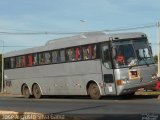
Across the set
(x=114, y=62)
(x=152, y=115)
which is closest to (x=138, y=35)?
(x=114, y=62)

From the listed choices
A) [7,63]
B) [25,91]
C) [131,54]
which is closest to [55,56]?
[25,91]

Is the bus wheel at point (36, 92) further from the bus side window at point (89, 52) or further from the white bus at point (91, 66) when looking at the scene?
the bus side window at point (89, 52)

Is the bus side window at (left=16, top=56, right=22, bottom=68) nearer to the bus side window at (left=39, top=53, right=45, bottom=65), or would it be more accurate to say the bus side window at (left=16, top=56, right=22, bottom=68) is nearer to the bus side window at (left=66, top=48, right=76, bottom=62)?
the bus side window at (left=39, top=53, right=45, bottom=65)

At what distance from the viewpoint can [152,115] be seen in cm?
1562

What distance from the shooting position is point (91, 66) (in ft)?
89.0

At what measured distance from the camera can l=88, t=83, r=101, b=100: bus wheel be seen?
1056 inches

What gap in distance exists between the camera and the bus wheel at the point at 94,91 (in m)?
26.8

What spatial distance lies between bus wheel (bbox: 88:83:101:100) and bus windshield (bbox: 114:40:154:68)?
225cm

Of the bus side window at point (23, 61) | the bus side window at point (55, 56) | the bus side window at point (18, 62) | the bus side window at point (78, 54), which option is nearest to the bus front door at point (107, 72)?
the bus side window at point (78, 54)

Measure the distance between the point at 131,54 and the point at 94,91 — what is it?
10.2ft

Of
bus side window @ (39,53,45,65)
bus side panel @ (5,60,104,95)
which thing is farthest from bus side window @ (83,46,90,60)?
bus side window @ (39,53,45,65)

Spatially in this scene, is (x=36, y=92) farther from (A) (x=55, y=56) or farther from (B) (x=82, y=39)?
(B) (x=82, y=39)

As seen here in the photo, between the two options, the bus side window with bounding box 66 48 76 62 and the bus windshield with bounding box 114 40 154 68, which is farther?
the bus side window with bounding box 66 48 76 62

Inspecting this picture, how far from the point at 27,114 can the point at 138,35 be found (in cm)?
1266
